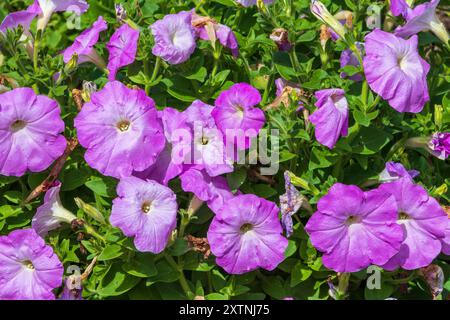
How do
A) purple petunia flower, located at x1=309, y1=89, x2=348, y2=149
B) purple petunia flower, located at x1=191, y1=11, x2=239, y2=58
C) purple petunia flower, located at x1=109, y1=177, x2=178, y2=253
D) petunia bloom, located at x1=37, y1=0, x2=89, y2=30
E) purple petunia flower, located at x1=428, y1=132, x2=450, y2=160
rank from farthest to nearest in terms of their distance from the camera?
petunia bloom, located at x1=37, y1=0, x2=89, y2=30 → purple petunia flower, located at x1=191, y1=11, x2=239, y2=58 → purple petunia flower, located at x1=428, y1=132, x2=450, y2=160 → purple petunia flower, located at x1=309, y1=89, x2=348, y2=149 → purple petunia flower, located at x1=109, y1=177, x2=178, y2=253

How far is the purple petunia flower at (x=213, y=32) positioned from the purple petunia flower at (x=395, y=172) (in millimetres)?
664

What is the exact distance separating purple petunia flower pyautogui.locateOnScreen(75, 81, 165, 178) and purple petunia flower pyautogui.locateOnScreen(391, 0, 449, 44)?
91 cm

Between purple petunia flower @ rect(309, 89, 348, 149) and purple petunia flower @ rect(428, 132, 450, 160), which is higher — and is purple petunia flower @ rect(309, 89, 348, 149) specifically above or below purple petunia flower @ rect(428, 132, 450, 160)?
above

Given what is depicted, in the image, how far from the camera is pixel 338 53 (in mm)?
2779

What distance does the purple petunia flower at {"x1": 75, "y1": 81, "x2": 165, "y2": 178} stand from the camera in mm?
2240

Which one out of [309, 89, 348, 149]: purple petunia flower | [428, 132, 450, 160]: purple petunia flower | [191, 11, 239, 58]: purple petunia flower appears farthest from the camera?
[191, 11, 239, 58]: purple petunia flower

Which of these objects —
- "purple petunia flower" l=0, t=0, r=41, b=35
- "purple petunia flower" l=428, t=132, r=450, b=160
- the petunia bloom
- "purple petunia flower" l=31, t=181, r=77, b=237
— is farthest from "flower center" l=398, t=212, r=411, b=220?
"purple petunia flower" l=0, t=0, r=41, b=35

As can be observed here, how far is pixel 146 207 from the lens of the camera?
7.20 ft

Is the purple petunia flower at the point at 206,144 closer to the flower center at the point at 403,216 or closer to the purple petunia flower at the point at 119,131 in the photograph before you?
the purple petunia flower at the point at 119,131

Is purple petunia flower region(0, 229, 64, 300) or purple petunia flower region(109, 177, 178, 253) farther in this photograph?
purple petunia flower region(0, 229, 64, 300)

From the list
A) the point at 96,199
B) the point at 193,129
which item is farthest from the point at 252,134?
the point at 96,199

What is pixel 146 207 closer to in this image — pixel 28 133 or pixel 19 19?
pixel 28 133

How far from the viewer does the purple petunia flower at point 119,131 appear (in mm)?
2240

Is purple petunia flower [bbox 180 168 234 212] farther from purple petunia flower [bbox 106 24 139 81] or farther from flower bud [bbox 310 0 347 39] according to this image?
flower bud [bbox 310 0 347 39]
